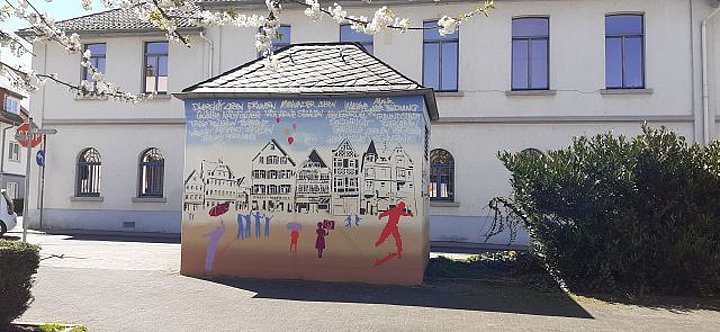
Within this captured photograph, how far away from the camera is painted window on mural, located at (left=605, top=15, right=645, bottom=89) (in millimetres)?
19219

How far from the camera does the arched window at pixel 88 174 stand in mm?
22406

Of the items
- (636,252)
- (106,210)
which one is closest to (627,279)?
(636,252)

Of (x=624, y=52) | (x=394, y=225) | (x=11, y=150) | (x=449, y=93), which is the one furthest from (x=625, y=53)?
(x=11, y=150)

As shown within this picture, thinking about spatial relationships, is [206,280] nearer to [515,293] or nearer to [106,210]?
[515,293]

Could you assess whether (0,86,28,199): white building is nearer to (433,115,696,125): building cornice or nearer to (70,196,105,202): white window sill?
(70,196,105,202): white window sill

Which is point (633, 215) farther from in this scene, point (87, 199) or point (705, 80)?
point (87, 199)

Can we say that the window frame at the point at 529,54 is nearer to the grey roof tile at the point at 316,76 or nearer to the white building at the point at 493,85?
the white building at the point at 493,85

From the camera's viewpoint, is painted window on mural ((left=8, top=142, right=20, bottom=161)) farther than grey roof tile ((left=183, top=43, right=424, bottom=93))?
Yes

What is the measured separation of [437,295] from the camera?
31.1ft

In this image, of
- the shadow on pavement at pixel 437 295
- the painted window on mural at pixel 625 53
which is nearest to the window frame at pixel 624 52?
the painted window on mural at pixel 625 53

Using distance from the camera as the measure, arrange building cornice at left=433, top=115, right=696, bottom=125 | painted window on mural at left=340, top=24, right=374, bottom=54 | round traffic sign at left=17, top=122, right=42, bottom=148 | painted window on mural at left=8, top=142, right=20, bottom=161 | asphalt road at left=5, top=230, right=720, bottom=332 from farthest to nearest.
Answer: painted window on mural at left=8, top=142, right=20, bottom=161
painted window on mural at left=340, top=24, right=374, bottom=54
building cornice at left=433, top=115, right=696, bottom=125
round traffic sign at left=17, top=122, right=42, bottom=148
asphalt road at left=5, top=230, right=720, bottom=332

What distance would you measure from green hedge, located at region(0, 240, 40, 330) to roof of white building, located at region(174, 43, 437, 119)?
4936mm

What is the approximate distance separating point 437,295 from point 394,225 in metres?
1.47

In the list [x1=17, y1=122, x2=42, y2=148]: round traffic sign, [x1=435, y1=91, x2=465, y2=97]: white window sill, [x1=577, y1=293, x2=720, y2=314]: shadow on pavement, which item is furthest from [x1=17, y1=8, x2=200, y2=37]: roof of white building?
[x1=577, y1=293, x2=720, y2=314]: shadow on pavement
